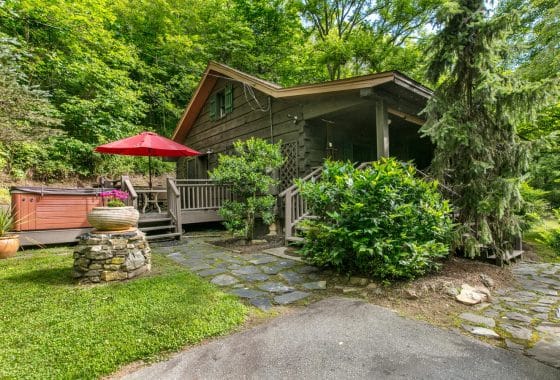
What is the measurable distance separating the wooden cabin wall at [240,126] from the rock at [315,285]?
4160mm

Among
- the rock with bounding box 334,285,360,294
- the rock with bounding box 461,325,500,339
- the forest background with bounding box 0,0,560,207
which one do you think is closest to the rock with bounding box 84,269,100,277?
the rock with bounding box 334,285,360,294

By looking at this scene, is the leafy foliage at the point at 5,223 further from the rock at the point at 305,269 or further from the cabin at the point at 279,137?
the rock at the point at 305,269

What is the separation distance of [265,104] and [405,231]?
5.98 meters

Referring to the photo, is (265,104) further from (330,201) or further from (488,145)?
(488,145)

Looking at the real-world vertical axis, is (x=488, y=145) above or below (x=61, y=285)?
above

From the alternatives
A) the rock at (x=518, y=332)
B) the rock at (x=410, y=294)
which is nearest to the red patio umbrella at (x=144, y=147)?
the rock at (x=410, y=294)

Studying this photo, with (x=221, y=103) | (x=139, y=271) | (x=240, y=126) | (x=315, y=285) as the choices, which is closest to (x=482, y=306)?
(x=315, y=285)

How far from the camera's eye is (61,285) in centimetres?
349

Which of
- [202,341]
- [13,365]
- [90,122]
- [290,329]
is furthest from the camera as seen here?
[90,122]

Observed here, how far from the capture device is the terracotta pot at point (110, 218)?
3.75 m

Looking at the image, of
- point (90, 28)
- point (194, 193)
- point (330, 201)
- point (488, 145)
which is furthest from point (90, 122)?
point (488, 145)

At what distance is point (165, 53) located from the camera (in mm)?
14430

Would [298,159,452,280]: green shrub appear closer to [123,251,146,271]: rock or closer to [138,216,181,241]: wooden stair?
[123,251,146,271]: rock

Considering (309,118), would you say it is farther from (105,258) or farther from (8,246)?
(8,246)
